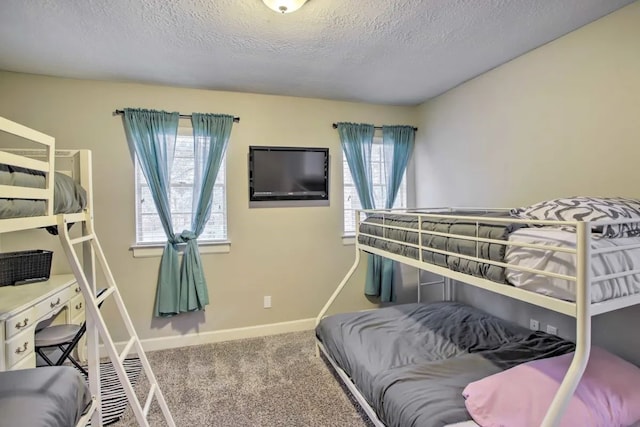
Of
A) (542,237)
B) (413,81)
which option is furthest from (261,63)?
(542,237)

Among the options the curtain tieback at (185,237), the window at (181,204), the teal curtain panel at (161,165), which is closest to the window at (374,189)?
the window at (181,204)

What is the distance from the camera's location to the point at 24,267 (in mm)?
2416

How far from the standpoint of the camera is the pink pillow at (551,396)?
130 cm

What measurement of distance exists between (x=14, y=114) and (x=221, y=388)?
109 inches

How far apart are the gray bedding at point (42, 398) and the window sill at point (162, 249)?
174cm

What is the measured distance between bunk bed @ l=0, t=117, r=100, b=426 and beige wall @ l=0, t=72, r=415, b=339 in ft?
4.73

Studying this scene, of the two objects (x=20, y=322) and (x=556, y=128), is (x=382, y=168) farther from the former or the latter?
(x=20, y=322)

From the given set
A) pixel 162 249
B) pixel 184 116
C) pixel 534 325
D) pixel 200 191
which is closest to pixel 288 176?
pixel 200 191

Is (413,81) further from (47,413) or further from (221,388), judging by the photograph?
(47,413)

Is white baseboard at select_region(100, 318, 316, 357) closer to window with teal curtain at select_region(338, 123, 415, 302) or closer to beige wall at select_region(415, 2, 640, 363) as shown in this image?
window with teal curtain at select_region(338, 123, 415, 302)

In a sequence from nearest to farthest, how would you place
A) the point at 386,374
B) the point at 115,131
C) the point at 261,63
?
the point at 386,374, the point at 261,63, the point at 115,131

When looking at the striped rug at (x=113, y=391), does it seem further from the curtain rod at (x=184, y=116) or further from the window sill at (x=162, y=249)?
the curtain rod at (x=184, y=116)

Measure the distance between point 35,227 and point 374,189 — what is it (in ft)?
9.84

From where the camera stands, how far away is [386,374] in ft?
6.04
